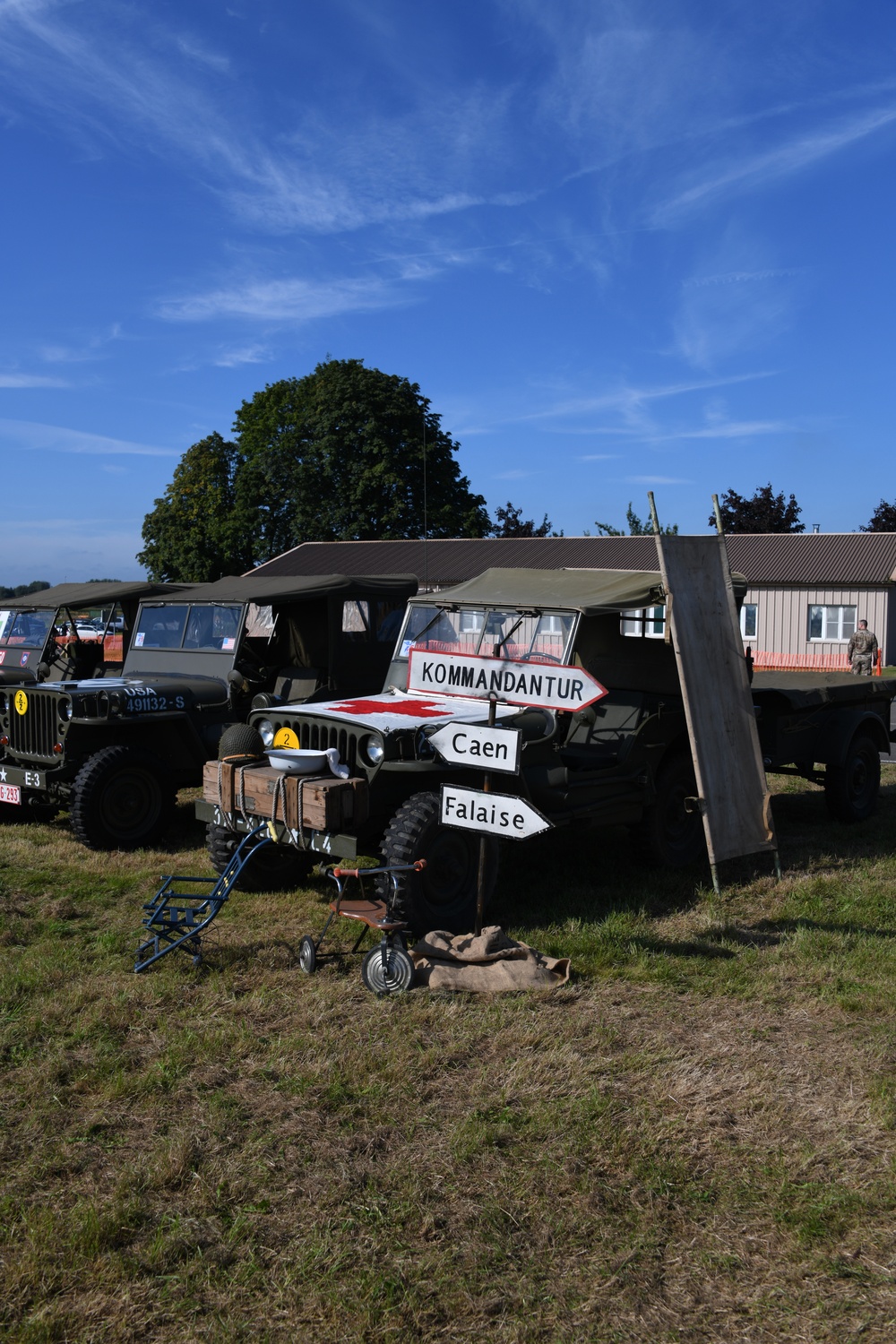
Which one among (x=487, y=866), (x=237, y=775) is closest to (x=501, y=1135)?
(x=487, y=866)

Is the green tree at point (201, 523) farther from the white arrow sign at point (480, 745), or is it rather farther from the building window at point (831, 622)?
the white arrow sign at point (480, 745)

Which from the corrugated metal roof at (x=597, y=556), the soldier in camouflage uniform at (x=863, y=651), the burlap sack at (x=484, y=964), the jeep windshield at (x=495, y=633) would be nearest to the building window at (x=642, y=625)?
the jeep windshield at (x=495, y=633)

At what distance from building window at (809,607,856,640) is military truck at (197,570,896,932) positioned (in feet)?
69.8

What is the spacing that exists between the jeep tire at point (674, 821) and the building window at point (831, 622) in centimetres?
2276

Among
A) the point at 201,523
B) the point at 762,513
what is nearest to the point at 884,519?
the point at 762,513

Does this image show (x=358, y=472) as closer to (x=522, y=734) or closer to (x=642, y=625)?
(x=642, y=625)

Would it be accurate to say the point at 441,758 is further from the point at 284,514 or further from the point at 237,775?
the point at 284,514

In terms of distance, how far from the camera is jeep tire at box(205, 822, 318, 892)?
20.8 ft

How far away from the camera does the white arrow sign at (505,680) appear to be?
5.54m

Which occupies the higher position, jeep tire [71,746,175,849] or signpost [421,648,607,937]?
signpost [421,648,607,937]

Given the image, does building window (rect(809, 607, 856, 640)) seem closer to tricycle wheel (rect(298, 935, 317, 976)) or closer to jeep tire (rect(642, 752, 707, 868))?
jeep tire (rect(642, 752, 707, 868))

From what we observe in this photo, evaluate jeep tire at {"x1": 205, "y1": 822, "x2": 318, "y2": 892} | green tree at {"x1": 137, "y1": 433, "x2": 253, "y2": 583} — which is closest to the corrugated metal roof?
green tree at {"x1": 137, "y1": 433, "x2": 253, "y2": 583}

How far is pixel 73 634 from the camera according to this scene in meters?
10.8

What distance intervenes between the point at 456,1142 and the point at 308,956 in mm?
1811
